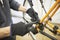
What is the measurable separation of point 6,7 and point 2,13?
85 millimetres

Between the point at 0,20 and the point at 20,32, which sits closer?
the point at 20,32

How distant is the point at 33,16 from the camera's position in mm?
1224

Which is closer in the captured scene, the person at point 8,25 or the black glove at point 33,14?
the person at point 8,25

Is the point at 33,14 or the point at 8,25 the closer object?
the point at 8,25

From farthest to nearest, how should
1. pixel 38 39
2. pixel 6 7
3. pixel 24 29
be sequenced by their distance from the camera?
pixel 38 39
pixel 6 7
pixel 24 29

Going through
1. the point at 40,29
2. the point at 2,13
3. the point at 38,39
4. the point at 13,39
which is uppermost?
the point at 2,13

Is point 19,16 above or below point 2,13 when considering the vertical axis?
below

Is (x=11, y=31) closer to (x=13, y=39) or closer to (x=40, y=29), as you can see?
(x=40, y=29)

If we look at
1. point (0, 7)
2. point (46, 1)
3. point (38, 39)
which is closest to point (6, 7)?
point (0, 7)

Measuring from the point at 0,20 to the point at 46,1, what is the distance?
2106 mm

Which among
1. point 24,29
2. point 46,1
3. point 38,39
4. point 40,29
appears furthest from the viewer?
point 46,1

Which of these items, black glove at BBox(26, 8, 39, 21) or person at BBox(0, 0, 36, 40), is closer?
person at BBox(0, 0, 36, 40)

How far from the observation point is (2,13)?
1026mm

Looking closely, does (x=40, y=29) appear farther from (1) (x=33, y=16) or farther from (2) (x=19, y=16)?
(2) (x=19, y=16)
